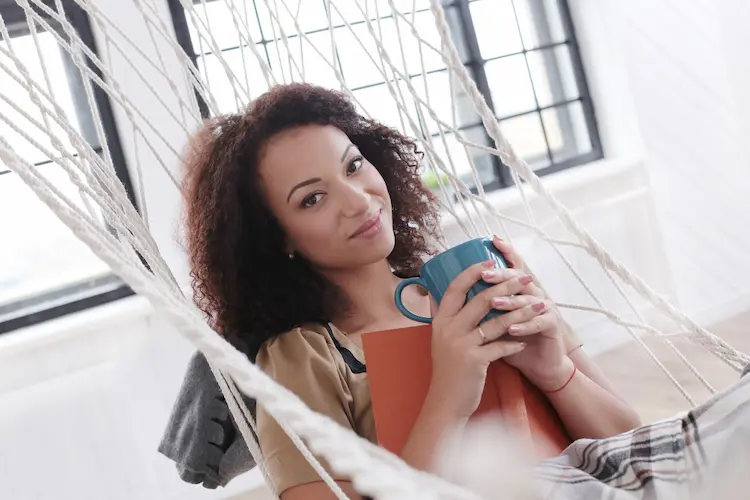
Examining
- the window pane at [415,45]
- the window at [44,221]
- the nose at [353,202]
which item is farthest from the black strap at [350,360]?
the window pane at [415,45]

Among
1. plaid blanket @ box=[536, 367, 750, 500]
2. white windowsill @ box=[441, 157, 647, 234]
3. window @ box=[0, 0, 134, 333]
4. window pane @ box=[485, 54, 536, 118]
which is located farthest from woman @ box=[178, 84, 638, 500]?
window pane @ box=[485, 54, 536, 118]

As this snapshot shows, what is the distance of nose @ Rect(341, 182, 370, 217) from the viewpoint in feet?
1.99

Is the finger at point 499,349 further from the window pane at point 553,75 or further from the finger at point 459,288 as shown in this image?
the window pane at point 553,75

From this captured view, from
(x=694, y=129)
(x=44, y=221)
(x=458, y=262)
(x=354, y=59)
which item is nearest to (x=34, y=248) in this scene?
(x=44, y=221)

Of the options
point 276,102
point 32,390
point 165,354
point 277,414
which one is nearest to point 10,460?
point 32,390

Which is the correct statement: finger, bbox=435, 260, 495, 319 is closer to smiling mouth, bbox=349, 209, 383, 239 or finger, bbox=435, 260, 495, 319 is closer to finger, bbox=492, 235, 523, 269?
finger, bbox=492, 235, 523, 269

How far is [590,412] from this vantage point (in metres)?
0.58

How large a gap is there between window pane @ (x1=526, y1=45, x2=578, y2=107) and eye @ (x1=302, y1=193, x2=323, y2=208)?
Result: 6.82ft

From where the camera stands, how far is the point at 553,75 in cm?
256

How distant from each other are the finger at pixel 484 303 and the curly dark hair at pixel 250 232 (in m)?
0.19

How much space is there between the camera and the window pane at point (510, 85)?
247cm

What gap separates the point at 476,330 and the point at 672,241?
208 centimetres

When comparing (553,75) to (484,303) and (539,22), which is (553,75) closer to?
(539,22)

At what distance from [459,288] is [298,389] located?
16 centimetres
